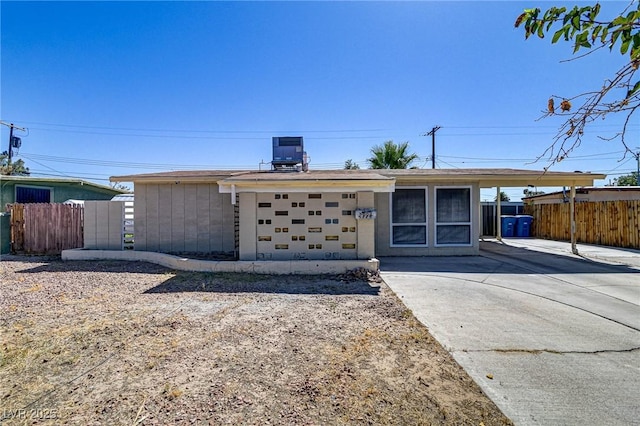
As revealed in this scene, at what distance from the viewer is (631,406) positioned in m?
2.32

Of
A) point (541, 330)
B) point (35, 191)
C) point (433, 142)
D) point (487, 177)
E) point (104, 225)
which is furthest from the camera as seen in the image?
point (433, 142)

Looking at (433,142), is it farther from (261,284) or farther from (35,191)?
(35,191)

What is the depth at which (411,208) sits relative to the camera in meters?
9.70

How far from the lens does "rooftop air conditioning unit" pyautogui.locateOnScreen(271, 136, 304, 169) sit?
1048 cm

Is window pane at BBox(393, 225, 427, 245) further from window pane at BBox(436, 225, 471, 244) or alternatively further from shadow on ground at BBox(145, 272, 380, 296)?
shadow on ground at BBox(145, 272, 380, 296)

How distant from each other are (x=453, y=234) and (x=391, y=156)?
8455 mm

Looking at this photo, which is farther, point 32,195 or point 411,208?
point 32,195

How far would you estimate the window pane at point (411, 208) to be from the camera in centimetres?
970

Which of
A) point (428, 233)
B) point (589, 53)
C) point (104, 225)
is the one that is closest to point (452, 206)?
point (428, 233)

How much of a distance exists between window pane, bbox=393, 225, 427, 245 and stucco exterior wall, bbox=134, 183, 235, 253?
5337 millimetres

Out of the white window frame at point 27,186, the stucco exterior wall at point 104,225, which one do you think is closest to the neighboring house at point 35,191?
the white window frame at point 27,186

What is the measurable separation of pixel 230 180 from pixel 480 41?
282 inches

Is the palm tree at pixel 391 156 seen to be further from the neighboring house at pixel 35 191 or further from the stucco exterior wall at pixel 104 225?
the neighboring house at pixel 35 191

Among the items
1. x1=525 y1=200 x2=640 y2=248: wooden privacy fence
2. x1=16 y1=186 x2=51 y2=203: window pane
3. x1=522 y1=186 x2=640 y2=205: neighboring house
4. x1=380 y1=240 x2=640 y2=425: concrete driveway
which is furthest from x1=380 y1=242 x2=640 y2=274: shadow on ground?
x1=16 y1=186 x2=51 y2=203: window pane
